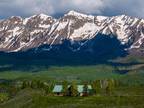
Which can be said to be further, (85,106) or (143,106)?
(85,106)

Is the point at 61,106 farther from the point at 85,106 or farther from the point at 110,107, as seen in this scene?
the point at 110,107

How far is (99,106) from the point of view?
18550 cm

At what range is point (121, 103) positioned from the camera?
194 m

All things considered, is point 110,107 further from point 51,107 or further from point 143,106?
point 51,107

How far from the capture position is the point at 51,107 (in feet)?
643

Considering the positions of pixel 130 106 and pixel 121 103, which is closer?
pixel 130 106

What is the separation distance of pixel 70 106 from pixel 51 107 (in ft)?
34.0

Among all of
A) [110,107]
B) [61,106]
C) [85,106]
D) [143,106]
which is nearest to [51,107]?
[61,106]

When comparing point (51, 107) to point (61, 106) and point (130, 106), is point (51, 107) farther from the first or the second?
point (130, 106)

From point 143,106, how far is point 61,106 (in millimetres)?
40331

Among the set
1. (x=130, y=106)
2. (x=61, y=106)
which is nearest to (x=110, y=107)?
(x=130, y=106)

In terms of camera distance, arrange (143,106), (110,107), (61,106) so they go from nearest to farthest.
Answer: (143,106)
(110,107)
(61,106)

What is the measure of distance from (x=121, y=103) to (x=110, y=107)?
644 inches

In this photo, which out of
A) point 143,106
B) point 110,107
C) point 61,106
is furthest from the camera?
point 61,106
